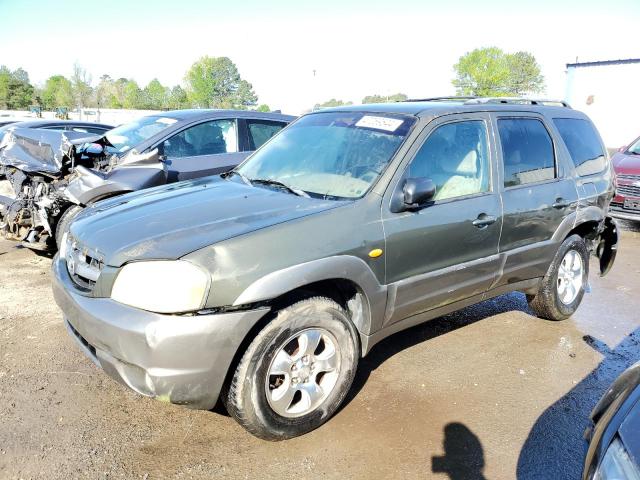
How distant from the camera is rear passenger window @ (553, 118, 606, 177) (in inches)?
172

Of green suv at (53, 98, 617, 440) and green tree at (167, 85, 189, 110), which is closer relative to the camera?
green suv at (53, 98, 617, 440)

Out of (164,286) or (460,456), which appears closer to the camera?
(164,286)

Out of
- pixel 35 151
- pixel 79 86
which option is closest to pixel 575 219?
pixel 35 151

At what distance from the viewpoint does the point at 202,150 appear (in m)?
6.00

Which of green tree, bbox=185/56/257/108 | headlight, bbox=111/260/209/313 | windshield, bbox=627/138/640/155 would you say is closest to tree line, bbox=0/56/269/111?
green tree, bbox=185/56/257/108

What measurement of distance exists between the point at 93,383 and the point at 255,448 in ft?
4.22

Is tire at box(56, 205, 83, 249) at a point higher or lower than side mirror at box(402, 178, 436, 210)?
lower

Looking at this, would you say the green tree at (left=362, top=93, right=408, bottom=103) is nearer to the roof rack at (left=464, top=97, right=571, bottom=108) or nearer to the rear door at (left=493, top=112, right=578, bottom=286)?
the roof rack at (left=464, top=97, right=571, bottom=108)

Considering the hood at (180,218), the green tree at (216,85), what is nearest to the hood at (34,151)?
the hood at (180,218)

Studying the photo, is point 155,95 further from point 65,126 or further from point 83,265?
point 83,265

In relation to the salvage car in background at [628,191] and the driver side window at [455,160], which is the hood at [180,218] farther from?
the salvage car in background at [628,191]

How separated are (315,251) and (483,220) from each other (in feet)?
4.68

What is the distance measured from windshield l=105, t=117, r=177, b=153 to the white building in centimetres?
2799

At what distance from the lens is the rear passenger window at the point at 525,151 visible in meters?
3.78
